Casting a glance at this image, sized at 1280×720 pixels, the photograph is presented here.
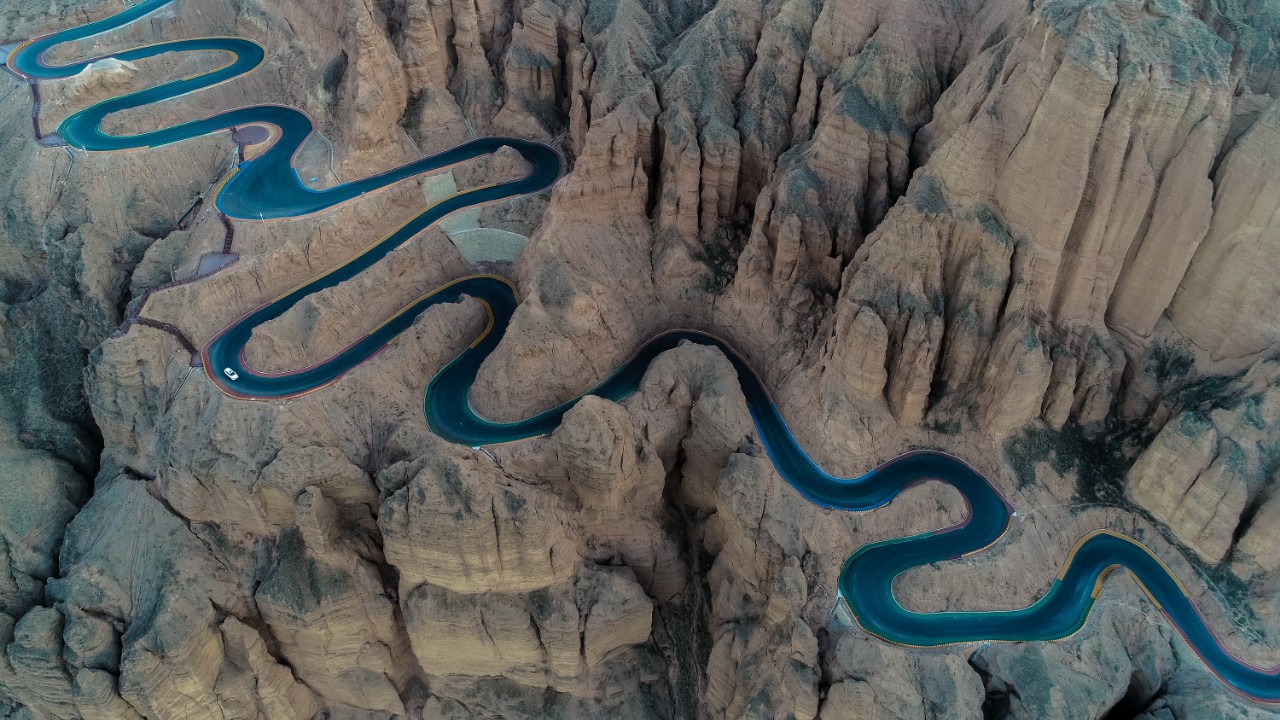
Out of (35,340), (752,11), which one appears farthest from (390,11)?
(35,340)

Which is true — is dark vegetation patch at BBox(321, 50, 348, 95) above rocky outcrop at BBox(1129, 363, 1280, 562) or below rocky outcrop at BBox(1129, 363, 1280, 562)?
above

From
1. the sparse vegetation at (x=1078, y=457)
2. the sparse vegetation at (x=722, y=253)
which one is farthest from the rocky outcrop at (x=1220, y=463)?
Answer: the sparse vegetation at (x=722, y=253)

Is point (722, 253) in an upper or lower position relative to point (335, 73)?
lower

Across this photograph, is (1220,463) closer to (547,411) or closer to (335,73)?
(547,411)

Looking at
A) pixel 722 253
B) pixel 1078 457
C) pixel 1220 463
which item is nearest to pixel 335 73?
pixel 722 253

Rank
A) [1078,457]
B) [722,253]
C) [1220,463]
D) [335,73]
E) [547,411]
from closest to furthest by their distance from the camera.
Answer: [1220,463] → [1078,457] → [547,411] → [722,253] → [335,73]

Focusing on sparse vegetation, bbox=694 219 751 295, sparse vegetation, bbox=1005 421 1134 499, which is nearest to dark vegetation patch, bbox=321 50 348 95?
sparse vegetation, bbox=694 219 751 295

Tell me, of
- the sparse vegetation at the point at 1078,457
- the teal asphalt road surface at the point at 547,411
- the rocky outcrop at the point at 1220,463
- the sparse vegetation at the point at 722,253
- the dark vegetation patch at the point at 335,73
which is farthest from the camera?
the dark vegetation patch at the point at 335,73

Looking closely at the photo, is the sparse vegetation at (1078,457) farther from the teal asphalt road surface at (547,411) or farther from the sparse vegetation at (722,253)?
the sparse vegetation at (722,253)

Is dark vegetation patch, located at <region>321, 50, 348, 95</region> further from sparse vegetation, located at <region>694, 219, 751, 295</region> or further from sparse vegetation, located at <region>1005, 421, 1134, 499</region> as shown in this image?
sparse vegetation, located at <region>1005, 421, 1134, 499</region>
